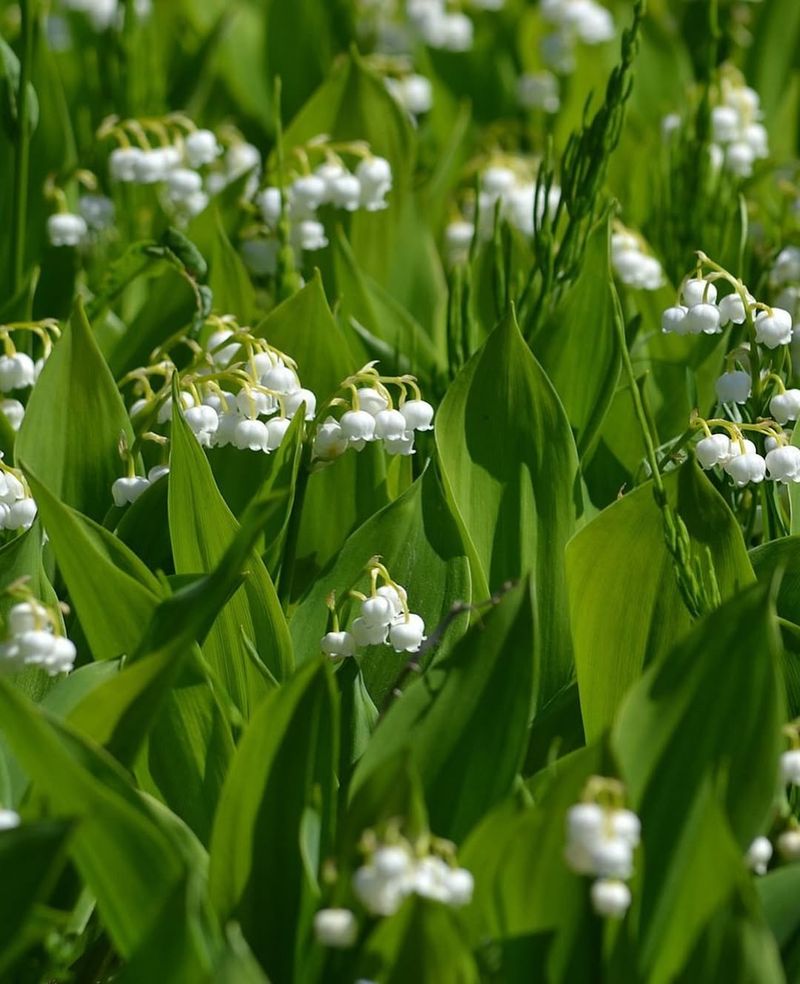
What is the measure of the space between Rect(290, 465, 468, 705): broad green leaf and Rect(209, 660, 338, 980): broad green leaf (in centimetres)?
43

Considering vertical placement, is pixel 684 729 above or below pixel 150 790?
above

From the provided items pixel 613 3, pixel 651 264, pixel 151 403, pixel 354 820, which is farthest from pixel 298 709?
pixel 613 3

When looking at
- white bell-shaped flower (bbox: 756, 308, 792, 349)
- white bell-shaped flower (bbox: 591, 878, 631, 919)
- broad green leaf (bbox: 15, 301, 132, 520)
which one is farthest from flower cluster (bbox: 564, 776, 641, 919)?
broad green leaf (bbox: 15, 301, 132, 520)

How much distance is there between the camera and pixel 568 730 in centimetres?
175

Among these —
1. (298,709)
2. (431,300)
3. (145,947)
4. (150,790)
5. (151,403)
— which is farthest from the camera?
(431,300)

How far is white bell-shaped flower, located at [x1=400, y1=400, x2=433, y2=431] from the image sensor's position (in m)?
1.77

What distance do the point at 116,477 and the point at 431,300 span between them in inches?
38.2

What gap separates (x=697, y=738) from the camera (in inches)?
53.6

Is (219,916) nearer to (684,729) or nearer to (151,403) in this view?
(684,729)

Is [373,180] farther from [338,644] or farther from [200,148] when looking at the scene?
[338,644]

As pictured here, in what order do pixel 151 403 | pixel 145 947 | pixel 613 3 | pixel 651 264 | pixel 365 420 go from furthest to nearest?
pixel 613 3 → pixel 651 264 → pixel 151 403 → pixel 365 420 → pixel 145 947

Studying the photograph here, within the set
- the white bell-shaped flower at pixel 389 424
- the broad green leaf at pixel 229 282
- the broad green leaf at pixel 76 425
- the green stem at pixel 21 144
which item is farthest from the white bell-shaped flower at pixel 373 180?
the white bell-shaped flower at pixel 389 424

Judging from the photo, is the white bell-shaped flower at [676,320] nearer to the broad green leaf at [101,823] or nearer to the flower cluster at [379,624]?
the flower cluster at [379,624]

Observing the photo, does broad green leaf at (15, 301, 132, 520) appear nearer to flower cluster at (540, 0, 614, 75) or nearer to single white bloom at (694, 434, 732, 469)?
single white bloom at (694, 434, 732, 469)
